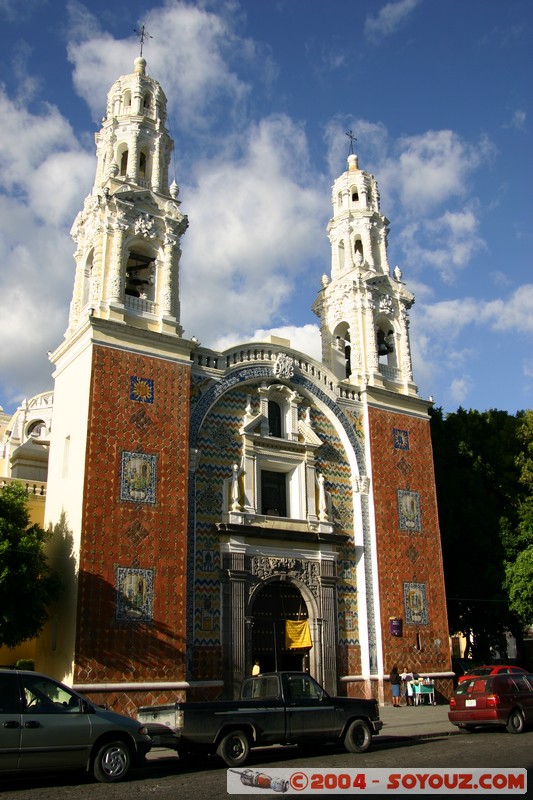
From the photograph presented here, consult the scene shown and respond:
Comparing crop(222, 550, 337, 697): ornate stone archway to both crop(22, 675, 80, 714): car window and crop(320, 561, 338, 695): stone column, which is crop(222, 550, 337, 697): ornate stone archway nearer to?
crop(320, 561, 338, 695): stone column

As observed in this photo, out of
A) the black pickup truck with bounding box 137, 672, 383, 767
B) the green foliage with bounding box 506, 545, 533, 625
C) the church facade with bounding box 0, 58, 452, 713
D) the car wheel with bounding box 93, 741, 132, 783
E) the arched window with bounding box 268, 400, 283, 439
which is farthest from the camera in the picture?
the green foliage with bounding box 506, 545, 533, 625

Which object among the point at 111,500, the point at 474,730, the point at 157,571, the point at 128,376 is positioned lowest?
the point at 474,730

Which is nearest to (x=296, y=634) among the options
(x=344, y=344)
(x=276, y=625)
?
(x=276, y=625)

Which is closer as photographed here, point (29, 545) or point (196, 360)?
point (29, 545)

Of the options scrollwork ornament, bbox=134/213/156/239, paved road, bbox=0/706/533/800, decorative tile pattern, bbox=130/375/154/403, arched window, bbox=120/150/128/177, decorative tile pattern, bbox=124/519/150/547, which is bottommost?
paved road, bbox=0/706/533/800

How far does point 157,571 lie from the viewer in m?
19.2

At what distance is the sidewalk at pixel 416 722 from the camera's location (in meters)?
16.0

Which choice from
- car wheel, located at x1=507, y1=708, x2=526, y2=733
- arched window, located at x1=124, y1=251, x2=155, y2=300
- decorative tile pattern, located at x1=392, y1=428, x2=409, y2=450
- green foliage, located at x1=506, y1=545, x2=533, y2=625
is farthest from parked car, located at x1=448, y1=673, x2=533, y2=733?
arched window, located at x1=124, y1=251, x2=155, y2=300

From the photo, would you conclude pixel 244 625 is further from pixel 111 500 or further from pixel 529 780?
pixel 529 780

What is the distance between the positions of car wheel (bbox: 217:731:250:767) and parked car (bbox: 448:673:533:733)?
19.7 feet

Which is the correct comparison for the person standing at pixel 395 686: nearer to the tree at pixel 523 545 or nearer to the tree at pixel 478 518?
the tree at pixel 478 518

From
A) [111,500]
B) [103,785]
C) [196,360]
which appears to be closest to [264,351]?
[196,360]

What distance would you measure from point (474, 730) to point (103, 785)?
9.52 meters

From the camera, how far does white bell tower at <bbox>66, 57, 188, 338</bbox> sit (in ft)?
72.2
